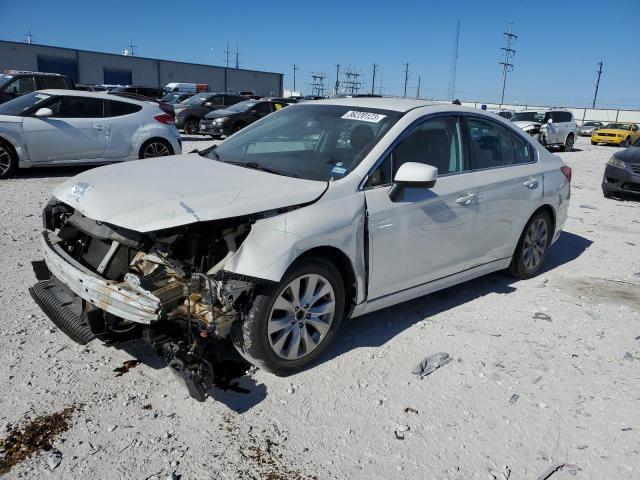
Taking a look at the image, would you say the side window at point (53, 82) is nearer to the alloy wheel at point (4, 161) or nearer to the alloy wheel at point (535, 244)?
the alloy wheel at point (4, 161)

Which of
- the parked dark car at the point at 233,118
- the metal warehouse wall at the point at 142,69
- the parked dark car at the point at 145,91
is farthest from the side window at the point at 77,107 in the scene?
the metal warehouse wall at the point at 142,69

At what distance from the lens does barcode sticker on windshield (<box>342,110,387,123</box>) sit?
406 centimetres

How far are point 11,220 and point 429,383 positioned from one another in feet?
18.7

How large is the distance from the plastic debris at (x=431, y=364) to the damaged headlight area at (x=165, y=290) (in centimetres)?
135

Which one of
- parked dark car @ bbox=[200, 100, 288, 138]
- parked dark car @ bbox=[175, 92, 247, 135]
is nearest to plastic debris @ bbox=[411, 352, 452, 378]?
parked dark car @ bbox=[200, 100, 288, 138]

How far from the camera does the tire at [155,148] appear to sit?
1050 centimetres

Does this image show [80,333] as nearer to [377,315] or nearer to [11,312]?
[11,312]

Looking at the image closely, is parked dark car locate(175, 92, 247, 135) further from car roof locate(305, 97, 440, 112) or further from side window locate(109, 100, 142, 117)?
car roof locate(305, 97, 440, 112)

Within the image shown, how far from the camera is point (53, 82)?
15.2m

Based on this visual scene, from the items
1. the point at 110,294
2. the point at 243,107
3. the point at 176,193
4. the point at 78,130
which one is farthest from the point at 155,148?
the point at 243,107

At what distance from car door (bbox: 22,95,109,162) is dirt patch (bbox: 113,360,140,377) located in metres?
7.30

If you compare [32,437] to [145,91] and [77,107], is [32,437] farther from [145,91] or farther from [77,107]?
[145,91]

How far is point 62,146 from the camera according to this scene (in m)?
9.52

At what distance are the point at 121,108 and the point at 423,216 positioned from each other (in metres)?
8.25
